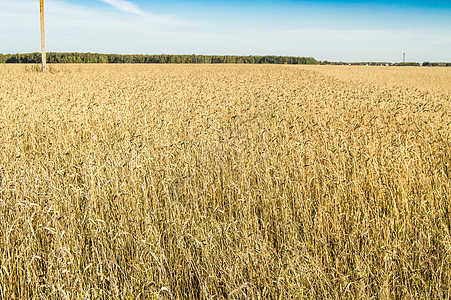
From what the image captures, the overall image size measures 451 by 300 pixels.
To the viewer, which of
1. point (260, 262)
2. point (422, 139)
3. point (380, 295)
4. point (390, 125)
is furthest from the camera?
point (390, 125)

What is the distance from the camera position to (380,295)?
6.82ft

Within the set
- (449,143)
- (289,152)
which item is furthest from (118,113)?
(449,143)

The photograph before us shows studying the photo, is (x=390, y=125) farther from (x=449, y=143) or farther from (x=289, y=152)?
(x=289, y=152)

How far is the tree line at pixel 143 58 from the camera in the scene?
66000 mm

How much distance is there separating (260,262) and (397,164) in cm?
267

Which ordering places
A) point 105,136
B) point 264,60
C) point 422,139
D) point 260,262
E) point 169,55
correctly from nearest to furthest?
point 260,262, point 422,139, point 105,136, point 169,55, point 264,60

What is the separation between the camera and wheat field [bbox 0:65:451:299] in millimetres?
2324

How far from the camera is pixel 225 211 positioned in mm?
3682

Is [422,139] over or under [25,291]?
over

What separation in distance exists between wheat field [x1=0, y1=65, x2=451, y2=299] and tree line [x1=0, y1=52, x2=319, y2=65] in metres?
62.7

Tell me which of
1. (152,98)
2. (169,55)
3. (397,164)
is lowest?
(397,164)

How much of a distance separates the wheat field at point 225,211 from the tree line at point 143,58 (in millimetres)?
62686

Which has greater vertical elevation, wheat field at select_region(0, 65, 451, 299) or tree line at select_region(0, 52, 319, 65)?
tree line at select_region(0, 52, 319, 65)

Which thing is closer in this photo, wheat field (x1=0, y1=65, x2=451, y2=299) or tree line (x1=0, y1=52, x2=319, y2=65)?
wheat field (x1=0, y1=65, x2=451, y2=299)
